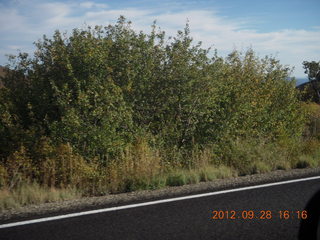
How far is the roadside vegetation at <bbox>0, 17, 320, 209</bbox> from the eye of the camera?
23.8 ft

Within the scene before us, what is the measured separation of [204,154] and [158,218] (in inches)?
179

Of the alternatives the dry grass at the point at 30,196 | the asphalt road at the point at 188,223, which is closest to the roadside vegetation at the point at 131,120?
the dry grass at the point at 30,196

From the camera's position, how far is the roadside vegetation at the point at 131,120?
7.26m

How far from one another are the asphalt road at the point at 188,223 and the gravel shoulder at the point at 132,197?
50 cm

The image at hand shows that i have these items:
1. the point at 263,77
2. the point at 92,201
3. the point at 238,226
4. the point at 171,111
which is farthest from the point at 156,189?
the point at 263,77

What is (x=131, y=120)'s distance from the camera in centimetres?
848

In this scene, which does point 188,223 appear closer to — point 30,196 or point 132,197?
point 132,197

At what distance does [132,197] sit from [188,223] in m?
1.77

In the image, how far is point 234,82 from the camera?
35.8 ft
